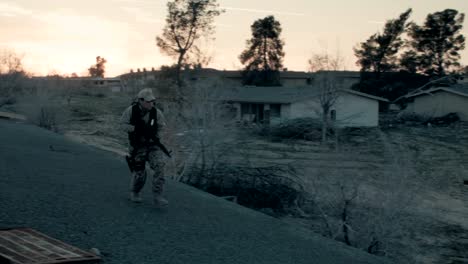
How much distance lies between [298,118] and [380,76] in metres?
19.2

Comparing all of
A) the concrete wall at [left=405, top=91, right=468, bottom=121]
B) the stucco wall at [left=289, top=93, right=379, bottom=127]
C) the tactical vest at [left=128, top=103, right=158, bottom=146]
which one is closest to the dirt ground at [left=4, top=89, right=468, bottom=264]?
the stucco wall at [left=289, top=93, right=379, bottom=127]

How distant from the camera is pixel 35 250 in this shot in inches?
230

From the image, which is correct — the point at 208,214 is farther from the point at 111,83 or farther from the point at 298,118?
the point at 111,83

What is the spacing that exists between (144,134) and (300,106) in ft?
131

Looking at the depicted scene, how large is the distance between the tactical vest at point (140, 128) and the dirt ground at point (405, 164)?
5498 millimetres

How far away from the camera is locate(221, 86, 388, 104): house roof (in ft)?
155

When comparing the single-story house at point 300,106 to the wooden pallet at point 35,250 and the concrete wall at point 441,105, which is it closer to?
the concrete wall at point 441,105

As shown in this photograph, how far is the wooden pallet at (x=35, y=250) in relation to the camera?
5520mm

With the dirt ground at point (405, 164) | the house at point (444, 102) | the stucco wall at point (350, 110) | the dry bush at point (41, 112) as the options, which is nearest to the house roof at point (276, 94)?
the stucco wall at point (350, 110)

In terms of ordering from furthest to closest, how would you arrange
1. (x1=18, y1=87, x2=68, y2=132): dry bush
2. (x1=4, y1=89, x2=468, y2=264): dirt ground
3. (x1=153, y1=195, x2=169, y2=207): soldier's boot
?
(x1=18, y1=87, x2=68, y2=132): dry bush < (x1=4, y1=89, x2=468, y2=264): dirt ground < (x1=153, y1=195, x2=169, y2=207): soldier's boot

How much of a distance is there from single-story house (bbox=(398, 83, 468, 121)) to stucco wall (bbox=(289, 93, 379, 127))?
373 centimetres

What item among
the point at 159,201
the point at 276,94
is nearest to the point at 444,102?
the point at 276,94

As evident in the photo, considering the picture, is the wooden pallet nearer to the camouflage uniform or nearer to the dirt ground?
the camouflage uniform

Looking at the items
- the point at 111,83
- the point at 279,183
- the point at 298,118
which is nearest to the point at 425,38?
the point at 298,118
